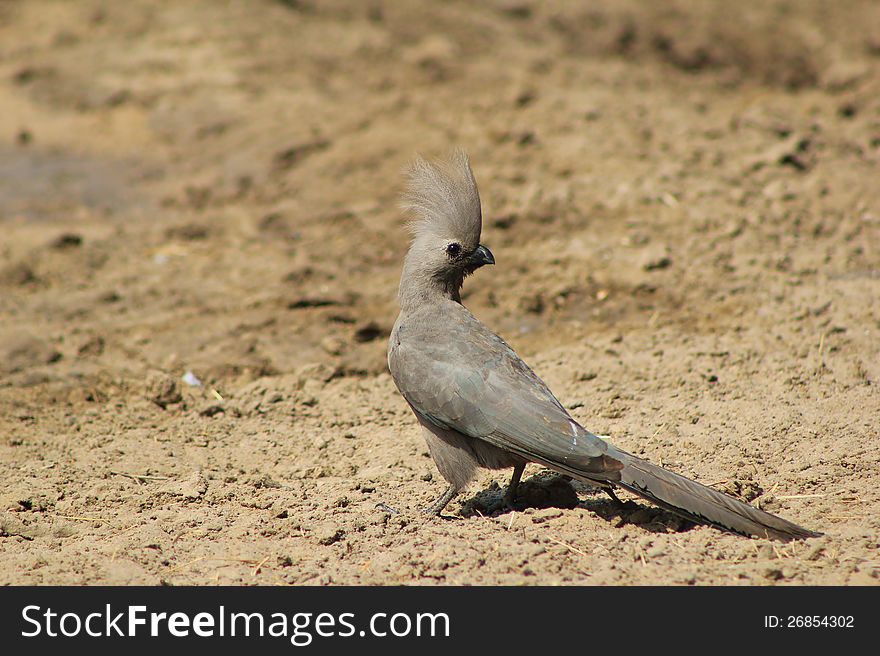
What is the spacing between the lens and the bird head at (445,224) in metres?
6.05

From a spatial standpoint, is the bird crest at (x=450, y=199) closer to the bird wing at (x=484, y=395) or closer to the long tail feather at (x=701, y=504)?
the bird wing at (x=484, y=395)

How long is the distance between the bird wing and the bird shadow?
377 mm

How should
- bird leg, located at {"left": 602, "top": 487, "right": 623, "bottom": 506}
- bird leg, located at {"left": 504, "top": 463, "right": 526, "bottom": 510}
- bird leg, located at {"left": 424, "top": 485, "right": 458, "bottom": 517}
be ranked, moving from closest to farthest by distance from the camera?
bird leg, located at {"left": 602, "top": 487, "right": 623, "bottom": 506}, bird leg, located at {"left": 424, "top": 485, "right": 458, "bottom": 517}, bird leg, located at {"left": 504, "top": 463, "right": 526, "bottom": 510}

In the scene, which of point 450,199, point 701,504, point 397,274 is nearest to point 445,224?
point 450,199

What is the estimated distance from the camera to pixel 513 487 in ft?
18.6

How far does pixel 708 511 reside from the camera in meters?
4.83

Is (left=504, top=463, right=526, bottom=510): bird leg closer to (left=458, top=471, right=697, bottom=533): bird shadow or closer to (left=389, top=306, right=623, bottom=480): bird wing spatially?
(left=458, top=471, right=697, bottom=533): bird shadow

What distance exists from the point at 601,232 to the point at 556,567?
482 centimetres

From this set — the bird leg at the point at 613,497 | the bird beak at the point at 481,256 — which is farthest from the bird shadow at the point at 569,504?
the bird beak at the point at 481,256

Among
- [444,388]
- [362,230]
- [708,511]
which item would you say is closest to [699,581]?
[708,511]

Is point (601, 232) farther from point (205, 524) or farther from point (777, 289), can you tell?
point (205, 524)

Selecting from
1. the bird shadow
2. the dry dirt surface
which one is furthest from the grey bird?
the dry dirt surface

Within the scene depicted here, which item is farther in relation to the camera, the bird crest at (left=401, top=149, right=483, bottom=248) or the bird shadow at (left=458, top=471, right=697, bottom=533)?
the bird crest at (left=401, top=149, right=483, bottom=248)

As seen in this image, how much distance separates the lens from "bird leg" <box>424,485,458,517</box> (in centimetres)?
551
